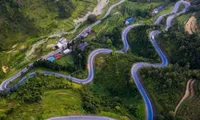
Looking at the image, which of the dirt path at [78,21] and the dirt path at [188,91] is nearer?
the dirt path at [188,91]

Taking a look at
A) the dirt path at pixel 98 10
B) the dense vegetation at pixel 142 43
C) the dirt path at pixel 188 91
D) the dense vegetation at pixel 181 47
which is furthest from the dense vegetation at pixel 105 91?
the dirt path at pixel 98 10

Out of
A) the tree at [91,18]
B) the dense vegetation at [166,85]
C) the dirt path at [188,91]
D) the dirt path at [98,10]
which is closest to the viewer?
the dense vegetation at [166,85]

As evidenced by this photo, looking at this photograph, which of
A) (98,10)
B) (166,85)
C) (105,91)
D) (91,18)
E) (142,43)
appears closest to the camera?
(166,85)

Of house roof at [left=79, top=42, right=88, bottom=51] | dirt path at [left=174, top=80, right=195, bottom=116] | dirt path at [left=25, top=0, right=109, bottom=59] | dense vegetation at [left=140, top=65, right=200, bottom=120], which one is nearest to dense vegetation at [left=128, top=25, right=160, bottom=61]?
dense vegetation at [left=140, top=65, right=200, bottom=120]

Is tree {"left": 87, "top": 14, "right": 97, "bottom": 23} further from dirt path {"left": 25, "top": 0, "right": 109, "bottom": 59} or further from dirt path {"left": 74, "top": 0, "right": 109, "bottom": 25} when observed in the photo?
dirt path {"left": 25, "top": 0, "right": 109, "bottom": 59}

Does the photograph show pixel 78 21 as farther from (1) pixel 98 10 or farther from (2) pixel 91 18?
(1) pixel 98 10

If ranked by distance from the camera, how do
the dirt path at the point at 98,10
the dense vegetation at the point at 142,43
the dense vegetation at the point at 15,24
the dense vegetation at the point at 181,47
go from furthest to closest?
1. the dirt path at the point at 98,10
2. the dense vegetation at the point at 15,24
3. the dense vegetation at the point at 142,43
4. the dense vegetation at the point at 181,47

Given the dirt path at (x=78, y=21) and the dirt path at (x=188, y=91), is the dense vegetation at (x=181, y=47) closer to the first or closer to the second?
the dirt path at (x=188, y=91)

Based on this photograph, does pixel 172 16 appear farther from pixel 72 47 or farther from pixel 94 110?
pixel 94 110

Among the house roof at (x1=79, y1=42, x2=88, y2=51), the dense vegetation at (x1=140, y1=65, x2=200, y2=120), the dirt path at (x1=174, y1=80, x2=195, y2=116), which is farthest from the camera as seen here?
the house roof at (x1=79, y1=42, x2=88, y2=51)

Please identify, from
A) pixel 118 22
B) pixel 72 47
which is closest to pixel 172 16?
pixel 118 22

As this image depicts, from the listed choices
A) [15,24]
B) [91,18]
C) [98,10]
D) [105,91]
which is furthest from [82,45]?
[98,10]

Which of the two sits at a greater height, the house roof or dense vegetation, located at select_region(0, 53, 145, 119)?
the house roof
